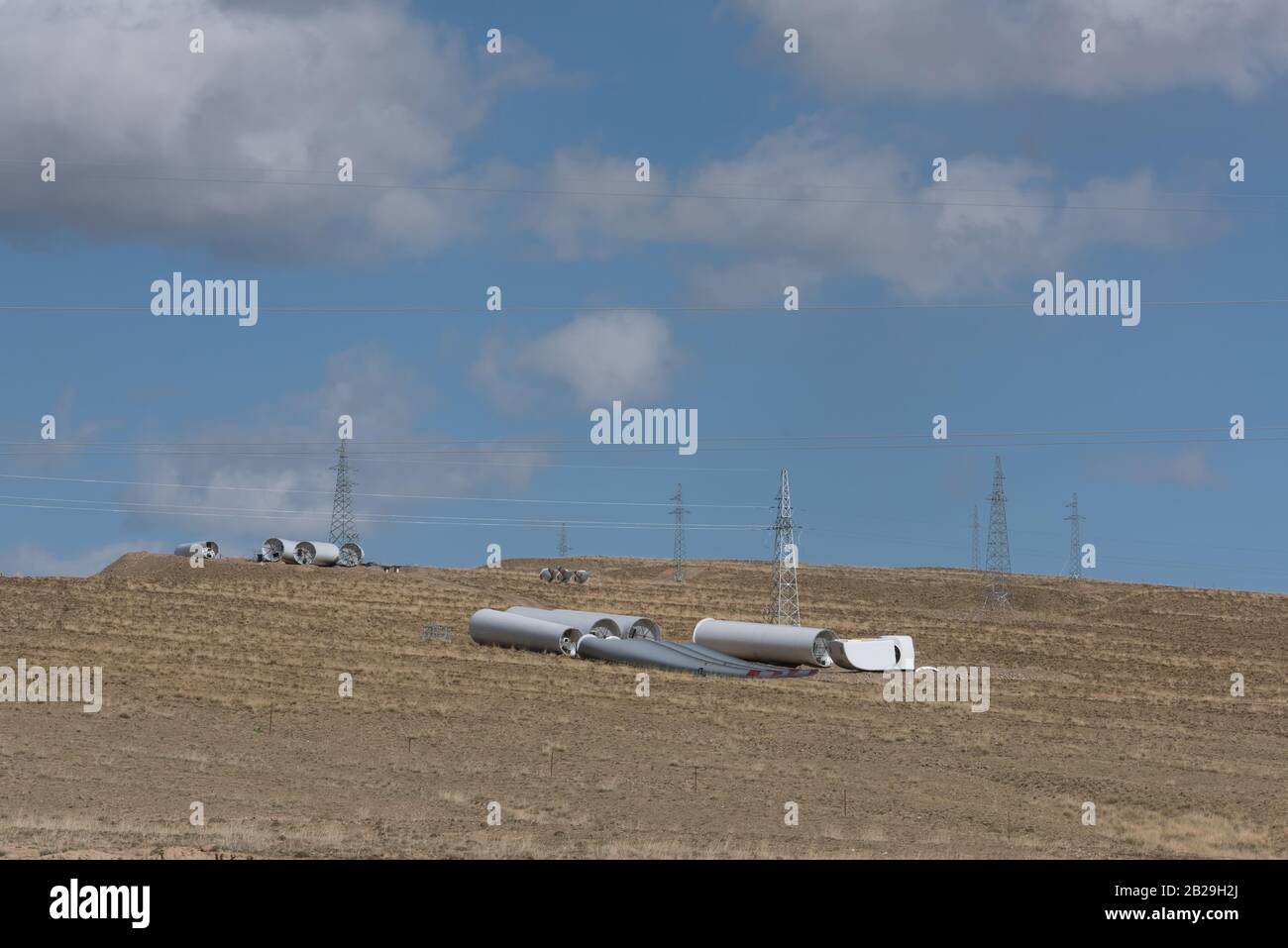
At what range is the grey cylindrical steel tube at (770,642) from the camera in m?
56.5

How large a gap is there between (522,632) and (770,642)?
10.2 metres

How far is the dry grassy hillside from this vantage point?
25.2 meters

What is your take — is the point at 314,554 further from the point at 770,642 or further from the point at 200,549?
the point at 770,642

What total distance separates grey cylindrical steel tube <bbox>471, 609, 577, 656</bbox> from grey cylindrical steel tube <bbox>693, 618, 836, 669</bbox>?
6.37 metres

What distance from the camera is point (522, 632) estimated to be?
57094 millimetres

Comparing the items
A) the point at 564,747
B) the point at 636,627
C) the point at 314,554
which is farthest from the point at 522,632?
the point at 314,554

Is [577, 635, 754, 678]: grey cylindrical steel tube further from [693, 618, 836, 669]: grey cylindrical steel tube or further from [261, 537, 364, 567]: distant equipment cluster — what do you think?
[261, 537, 364, 567]: distant equipment cluster

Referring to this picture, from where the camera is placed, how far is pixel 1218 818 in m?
29.8

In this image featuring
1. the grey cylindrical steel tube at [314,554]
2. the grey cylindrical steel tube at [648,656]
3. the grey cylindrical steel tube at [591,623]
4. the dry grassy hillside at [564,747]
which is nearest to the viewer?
the dry grassy hillside at [564,747]

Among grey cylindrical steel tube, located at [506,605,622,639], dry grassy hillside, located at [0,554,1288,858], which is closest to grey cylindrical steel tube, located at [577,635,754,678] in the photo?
grey cylindrical steel tube, located at [506,605,622,639]

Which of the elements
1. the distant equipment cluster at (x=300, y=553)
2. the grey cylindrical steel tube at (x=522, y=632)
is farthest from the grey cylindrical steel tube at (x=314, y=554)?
the grey cylindrical steel tube at (x=522, y=632)

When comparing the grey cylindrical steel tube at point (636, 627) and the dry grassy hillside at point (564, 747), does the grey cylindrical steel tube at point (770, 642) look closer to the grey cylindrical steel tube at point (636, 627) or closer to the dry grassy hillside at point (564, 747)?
the dry grassy hillside at point (564, 747)

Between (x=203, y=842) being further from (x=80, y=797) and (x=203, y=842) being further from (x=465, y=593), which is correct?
(x=465, y=593)

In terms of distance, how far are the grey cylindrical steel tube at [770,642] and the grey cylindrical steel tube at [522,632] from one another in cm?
637
